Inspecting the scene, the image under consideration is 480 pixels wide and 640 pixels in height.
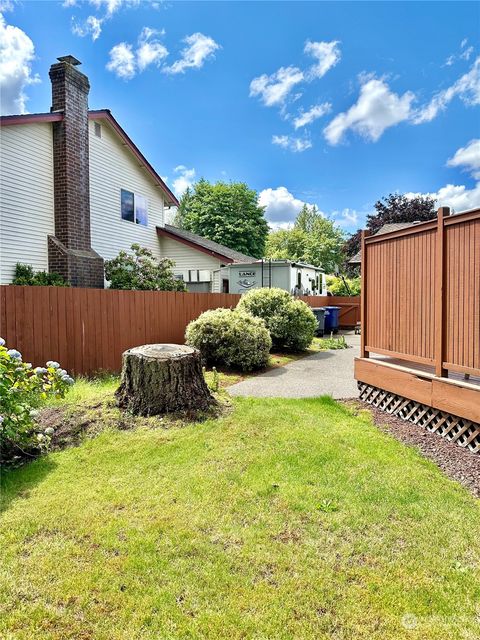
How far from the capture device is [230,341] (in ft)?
26.8

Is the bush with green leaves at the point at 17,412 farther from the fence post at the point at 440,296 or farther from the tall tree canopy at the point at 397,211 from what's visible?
the tall tree canopy at the point at 397,211

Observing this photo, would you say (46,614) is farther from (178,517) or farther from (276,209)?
(276,209)

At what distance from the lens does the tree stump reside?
463 cm

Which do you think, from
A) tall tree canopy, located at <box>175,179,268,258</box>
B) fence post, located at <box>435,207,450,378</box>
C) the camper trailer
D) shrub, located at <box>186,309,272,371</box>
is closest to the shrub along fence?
shrub, located at <box>186,309,272,371</box>

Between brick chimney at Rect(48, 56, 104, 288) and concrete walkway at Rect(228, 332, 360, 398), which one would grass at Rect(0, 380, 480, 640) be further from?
brick chimney at Rect(48, 56, 104, 288)

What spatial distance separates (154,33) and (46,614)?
1227 centimetres

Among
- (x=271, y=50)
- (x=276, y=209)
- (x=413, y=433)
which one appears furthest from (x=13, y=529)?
(x=276, y=209)

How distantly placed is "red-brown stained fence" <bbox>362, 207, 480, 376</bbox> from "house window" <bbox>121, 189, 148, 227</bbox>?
10.3m

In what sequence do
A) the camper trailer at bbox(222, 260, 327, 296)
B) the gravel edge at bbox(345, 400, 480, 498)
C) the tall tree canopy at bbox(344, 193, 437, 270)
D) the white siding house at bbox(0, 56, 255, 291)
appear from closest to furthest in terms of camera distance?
1. the gravel edge at bbox(345, 400, 480, 498)
2. the white siding house at bbox(0, 56, 255, 291)
3. the camper trailer at bbox(222, 260, 327, 296)
4. the tall tree canopy at bbox(344, 193, 437, 270)

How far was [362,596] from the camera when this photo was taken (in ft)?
6.42

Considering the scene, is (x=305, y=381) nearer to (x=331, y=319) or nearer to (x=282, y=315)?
(x=282, y=315)

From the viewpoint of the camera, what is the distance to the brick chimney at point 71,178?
420 inches

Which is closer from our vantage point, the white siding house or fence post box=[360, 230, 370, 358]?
fence post box=[360, 230, 370, 358]

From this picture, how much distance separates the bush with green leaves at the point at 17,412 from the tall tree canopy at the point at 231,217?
3091cm
